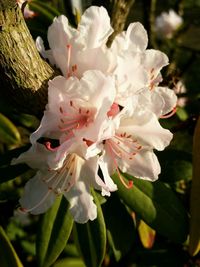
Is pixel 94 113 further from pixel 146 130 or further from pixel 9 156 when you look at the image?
pixel 9 156

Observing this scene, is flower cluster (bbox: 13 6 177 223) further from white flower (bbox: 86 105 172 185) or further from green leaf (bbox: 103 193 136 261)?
green leaf (bbox: 103 193 136 261)

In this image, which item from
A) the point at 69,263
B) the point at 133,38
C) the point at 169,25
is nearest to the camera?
the point at 133,38

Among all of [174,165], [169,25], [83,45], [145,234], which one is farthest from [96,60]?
[169,25]

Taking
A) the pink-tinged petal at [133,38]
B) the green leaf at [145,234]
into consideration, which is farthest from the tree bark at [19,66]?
the green leaf at [145,234]

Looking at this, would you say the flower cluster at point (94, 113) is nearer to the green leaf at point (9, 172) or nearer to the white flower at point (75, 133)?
the white flower at point (75, 133)

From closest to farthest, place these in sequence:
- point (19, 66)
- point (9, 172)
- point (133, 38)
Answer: point (19, 66) < point (133, 38) < point (9, 172)

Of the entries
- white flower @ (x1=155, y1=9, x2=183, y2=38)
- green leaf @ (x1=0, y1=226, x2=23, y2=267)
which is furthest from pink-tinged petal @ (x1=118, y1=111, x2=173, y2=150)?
white flower @ (x1=155, y1=9, x2=183, y2=38)

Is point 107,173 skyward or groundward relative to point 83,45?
groundward

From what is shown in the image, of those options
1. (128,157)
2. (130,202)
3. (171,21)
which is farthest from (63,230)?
(171,21)
